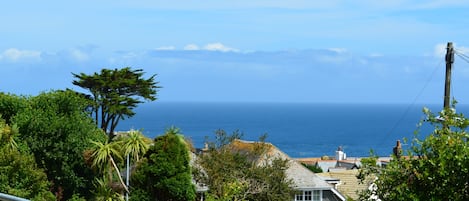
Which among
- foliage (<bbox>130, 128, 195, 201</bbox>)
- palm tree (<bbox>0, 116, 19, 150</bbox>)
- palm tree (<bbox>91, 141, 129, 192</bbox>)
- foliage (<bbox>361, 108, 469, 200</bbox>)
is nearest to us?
foliage (<bbox>361, 108, 469, 200</bbox>)

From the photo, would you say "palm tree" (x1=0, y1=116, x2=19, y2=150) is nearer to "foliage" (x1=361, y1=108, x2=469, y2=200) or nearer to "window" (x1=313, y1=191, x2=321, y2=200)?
"window" (x1=313, y1=191, x2=321, y2=200)

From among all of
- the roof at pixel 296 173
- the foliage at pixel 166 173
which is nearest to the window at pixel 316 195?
the roof at pixel 296 173

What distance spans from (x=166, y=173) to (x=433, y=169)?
56.0 ft

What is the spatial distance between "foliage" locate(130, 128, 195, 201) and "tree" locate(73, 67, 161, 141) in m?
13.3

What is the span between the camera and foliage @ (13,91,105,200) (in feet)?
90.6

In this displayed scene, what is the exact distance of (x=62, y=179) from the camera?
2797cm

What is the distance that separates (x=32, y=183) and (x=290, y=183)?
9.65 metres

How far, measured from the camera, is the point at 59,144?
1088 inches

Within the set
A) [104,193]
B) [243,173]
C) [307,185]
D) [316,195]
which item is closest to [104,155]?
[104,193]

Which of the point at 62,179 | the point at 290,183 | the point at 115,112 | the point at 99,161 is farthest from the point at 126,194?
the point at 115,112

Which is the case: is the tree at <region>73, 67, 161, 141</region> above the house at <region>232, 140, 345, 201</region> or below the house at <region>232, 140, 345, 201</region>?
above

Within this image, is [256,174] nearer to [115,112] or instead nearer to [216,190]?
[216,190]

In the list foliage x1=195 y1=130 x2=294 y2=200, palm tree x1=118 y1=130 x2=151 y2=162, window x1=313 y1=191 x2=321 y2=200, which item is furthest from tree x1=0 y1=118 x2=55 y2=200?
window x1=313 y1=191 x2=321 y2=200

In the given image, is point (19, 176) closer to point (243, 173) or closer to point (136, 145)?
point (136, 145)
